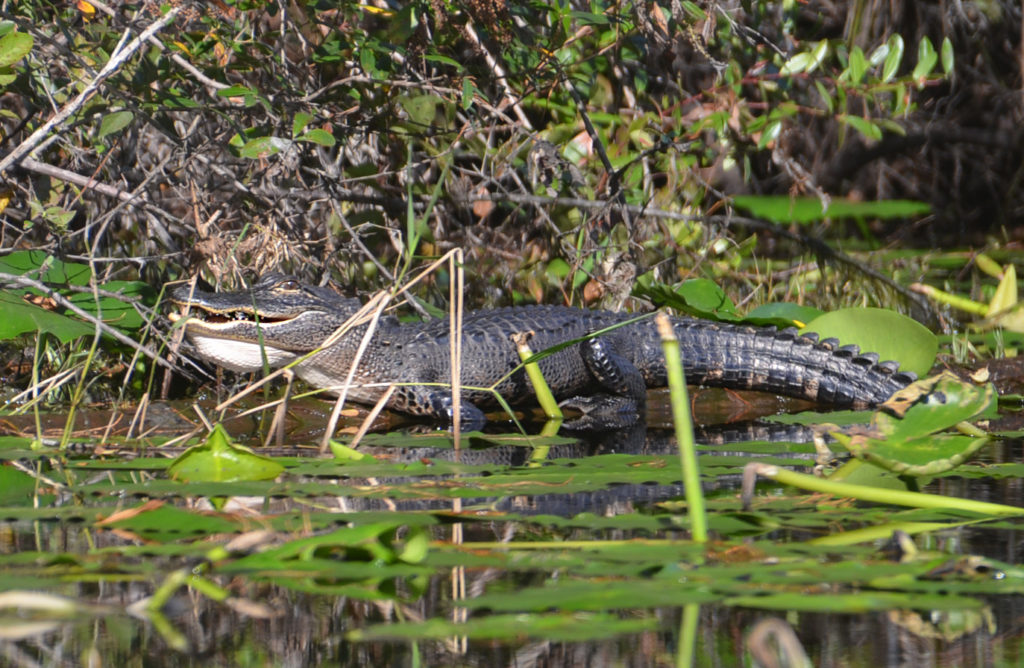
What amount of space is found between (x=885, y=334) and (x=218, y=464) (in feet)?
9.99

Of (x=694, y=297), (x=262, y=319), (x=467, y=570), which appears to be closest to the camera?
(x=467, y=570)

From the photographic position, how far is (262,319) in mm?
4762

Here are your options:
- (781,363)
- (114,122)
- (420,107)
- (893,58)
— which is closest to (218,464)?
(114,122)

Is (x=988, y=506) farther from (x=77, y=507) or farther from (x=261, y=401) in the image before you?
(x=261, y=401)

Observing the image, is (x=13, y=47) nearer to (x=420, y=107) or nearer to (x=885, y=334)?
(x=420, y=107)

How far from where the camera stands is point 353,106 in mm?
5203

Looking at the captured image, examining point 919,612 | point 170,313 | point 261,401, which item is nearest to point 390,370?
point 261,401

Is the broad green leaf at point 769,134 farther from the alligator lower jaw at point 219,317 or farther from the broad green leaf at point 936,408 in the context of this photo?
the broad green leaf at point 936,408

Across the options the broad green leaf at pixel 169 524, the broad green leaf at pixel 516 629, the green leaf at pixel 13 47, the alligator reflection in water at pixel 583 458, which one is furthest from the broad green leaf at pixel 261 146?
the broad green leaf at pixel 516 629

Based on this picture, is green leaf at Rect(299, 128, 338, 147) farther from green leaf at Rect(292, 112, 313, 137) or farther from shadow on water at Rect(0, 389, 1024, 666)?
shadow on water at Rect(0, 389, 1024, 666)

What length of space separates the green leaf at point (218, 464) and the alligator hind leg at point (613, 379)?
2.33 metres

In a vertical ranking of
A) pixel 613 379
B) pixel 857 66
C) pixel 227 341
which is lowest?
pixel 613 379

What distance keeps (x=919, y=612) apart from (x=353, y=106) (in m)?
3.96

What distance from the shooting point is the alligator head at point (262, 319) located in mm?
4441
